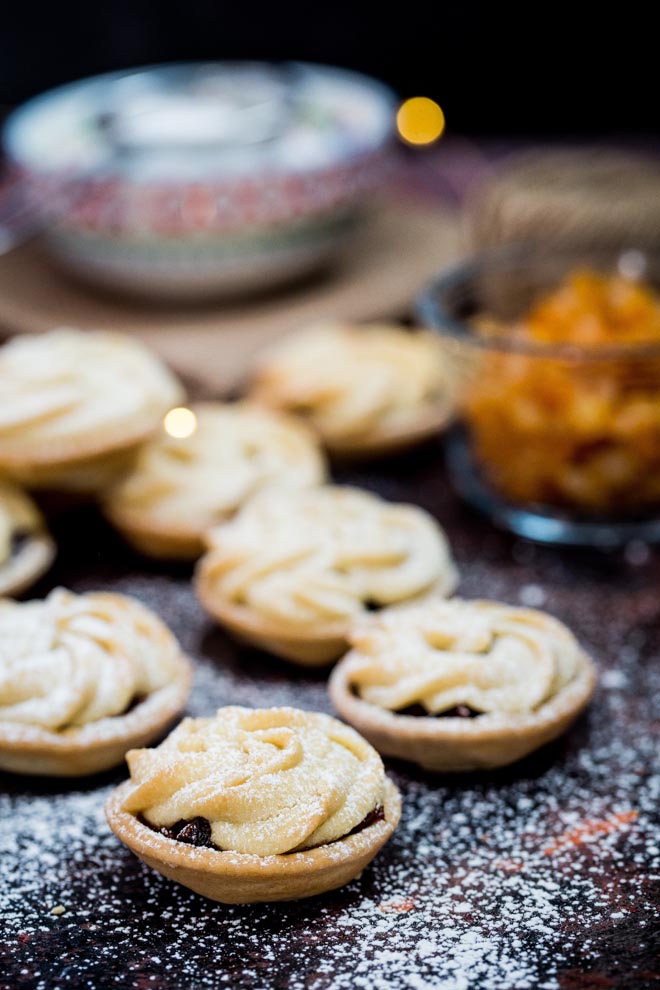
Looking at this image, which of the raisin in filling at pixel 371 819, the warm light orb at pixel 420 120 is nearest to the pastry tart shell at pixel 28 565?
the raisin in filling at pixel 371 819

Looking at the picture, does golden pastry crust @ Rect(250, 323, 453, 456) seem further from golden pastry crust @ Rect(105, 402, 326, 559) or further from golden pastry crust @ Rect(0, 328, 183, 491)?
golden pastry crust @ Rect(0, 328, 183, 491)

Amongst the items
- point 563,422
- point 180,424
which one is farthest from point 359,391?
point 563,422

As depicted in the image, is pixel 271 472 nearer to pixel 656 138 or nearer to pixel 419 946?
pixel 419 946

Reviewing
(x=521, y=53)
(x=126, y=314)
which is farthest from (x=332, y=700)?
(x=521, y=53)

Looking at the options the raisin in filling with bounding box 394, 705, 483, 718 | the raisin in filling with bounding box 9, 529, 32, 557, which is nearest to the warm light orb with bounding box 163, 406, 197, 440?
the raisin in filling with bounding box 9, 529, 32, 557

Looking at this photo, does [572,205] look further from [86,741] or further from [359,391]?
[86,741]

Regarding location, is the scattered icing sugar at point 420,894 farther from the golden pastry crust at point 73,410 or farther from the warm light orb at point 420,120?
the warm light orb at point 420,120
